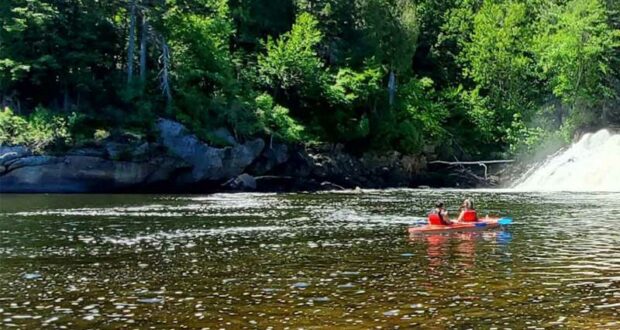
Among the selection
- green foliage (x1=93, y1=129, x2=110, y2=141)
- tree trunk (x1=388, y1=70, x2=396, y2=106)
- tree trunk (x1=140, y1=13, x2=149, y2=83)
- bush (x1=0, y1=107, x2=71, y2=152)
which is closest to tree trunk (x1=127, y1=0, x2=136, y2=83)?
tree trunk (x1=140, y1=13, x2=149, y2=83)

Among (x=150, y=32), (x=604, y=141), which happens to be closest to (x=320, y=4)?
(x=150, y=32)

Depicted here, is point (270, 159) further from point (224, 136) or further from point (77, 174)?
point (77, 174)

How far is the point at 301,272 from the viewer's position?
694 inches

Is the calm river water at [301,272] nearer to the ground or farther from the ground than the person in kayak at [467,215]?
nearer to the ground

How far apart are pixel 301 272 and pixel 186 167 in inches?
1396

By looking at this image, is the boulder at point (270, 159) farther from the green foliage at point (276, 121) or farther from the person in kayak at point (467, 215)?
the person in kayak at point (467, 215)

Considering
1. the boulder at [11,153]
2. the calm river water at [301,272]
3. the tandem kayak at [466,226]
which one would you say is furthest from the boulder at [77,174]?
the tandem kayak at [466,226]

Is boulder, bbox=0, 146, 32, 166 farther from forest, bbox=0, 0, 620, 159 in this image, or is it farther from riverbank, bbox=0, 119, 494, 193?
forest, bbox=0, 0, 620, 159

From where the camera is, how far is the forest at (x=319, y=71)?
174 ft

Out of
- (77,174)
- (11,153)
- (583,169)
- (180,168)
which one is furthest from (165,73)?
(583,169)

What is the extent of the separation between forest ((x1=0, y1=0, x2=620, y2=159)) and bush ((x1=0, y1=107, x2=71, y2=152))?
3.9 inches

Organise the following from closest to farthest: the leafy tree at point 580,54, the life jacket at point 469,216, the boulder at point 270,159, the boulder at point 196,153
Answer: the life jacket at point 469,216 → the boulder at point 196,153 → the boulder at point 270,159 → the leafy tree at point 580,54

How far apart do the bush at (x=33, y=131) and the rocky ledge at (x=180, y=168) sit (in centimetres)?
64

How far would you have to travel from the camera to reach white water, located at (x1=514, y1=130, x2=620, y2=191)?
2144 inches
